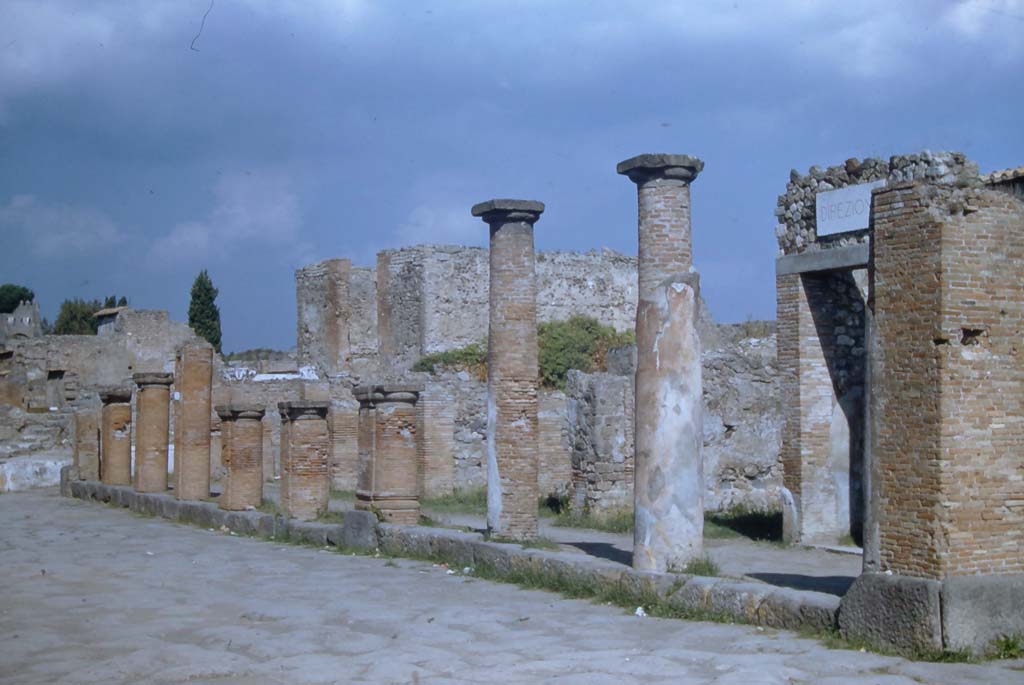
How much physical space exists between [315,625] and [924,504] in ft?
14.7

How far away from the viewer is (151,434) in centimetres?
2181

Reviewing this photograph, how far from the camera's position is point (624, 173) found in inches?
421

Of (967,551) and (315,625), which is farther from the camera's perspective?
(315,625)

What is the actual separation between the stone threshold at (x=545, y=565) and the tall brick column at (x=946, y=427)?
648 mm

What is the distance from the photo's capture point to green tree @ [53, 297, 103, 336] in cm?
6631

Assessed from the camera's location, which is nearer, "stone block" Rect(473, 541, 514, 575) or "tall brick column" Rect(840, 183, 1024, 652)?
"tall brick column" Rect(840, 183, 1024, 652)

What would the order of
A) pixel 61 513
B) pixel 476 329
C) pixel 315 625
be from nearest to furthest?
pixel 315 625 < pixel 61 513 < pixel 476 329

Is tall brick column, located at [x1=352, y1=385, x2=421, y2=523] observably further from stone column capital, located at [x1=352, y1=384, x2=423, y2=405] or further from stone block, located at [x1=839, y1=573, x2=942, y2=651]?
stone block, located at [x1=839, y1=573, x2=942, y2=651]

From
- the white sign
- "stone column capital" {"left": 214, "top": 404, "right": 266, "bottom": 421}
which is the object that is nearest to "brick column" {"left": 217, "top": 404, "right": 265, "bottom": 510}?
Answer: "stone column capital" {"left": 214, "top": 404, "right": 266, "bottom": 421}

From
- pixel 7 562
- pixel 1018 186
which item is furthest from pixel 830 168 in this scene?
pixel 7 562

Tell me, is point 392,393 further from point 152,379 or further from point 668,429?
point 152,379

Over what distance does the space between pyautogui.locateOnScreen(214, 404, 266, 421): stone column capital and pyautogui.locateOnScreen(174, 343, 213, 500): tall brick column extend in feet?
6.65

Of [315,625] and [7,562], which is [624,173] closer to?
[315,625]

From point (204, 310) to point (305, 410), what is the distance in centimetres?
4050
